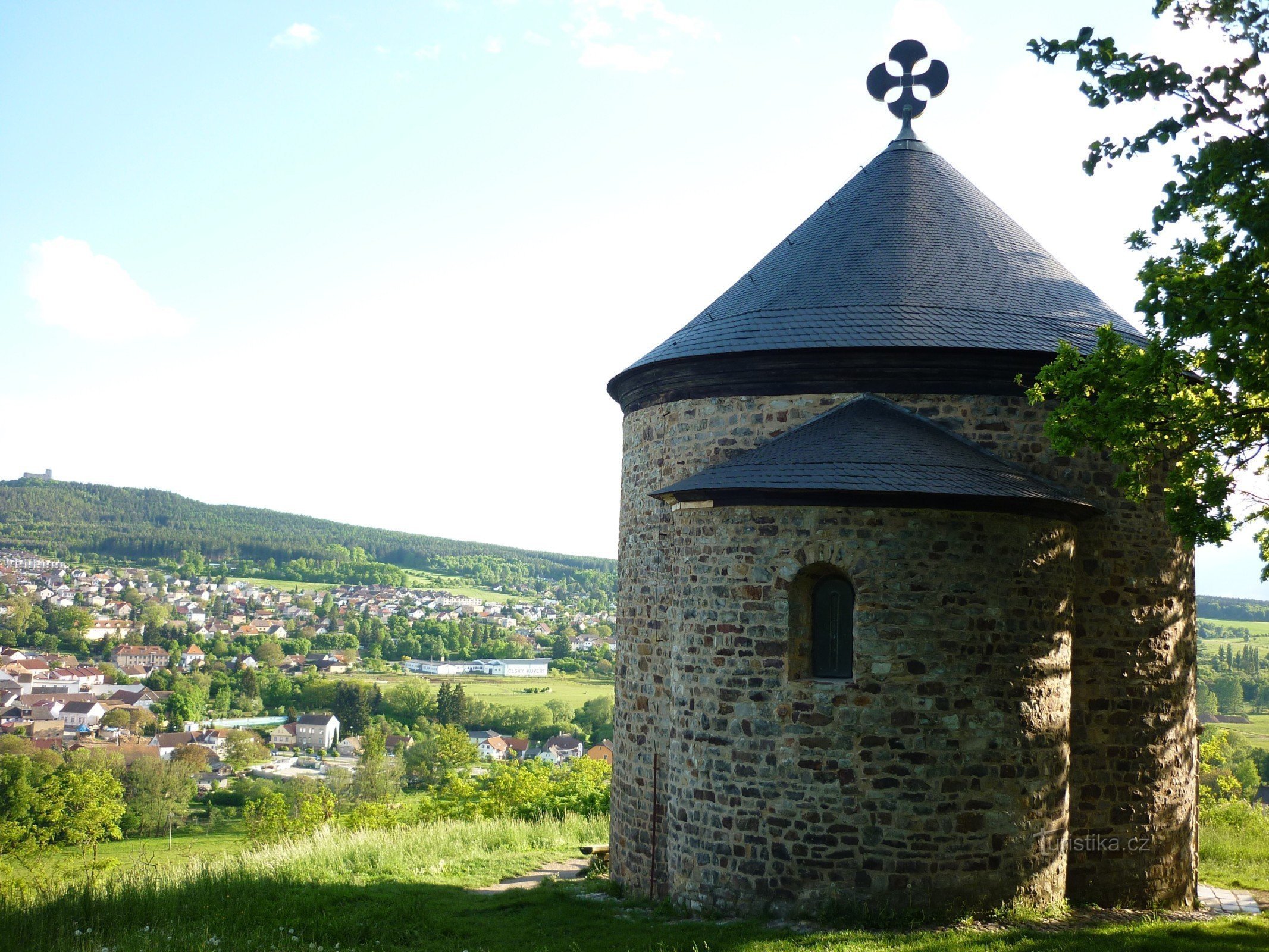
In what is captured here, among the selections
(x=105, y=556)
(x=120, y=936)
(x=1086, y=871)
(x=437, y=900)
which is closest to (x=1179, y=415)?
(x=1086, y=871)

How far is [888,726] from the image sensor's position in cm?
916

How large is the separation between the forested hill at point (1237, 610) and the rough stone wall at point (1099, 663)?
358ft

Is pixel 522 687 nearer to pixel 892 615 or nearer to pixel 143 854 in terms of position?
pixel 143 854

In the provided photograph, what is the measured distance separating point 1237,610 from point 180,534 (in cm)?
13731

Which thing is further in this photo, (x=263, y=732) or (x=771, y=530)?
(x=263, y=732)

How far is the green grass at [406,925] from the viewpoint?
8.27 metres

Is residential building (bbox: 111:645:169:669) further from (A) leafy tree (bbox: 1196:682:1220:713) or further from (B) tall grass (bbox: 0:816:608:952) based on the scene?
(B) tall grass (bbox: 0:816:608:952)

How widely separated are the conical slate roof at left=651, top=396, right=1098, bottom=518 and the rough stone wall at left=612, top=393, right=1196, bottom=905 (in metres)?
0.31

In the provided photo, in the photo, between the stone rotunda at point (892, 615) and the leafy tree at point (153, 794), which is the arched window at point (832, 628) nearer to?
the stone rotunda at point (892, 615)

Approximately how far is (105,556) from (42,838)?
383 feet

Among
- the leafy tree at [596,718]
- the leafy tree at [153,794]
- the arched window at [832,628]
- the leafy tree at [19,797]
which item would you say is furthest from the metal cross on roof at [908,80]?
the leafy tree at [596,718]

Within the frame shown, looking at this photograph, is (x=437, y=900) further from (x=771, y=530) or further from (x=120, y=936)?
(x=771, y=530)

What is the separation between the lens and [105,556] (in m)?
135

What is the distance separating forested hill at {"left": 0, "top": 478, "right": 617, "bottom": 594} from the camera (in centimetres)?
13462
